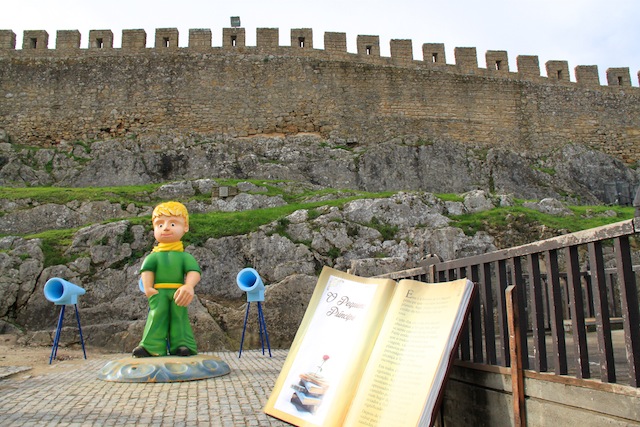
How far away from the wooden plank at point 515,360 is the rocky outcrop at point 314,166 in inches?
621

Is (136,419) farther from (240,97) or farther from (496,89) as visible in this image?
(496,89)

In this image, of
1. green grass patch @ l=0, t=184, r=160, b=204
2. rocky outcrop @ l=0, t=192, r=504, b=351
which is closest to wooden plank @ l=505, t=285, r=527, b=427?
rocky outcrop @ l=0, t=192, r=504, b=351

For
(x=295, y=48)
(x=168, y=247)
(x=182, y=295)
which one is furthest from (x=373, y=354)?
(x=295, y=48)

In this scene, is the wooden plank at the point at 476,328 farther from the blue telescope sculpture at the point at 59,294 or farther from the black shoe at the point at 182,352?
the blue telescope sculpture at the point at 59,294

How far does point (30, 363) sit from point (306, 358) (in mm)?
6512

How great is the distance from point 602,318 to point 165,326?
19.9ft

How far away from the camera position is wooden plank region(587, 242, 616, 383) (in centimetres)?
228

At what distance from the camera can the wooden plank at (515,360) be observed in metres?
2.72

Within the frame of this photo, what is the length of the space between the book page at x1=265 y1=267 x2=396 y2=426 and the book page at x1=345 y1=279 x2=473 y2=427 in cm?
10

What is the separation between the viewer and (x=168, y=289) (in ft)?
23.8

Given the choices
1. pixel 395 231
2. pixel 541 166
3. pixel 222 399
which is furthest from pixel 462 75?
pixel 222 399

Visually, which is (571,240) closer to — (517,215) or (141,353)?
(141,353)

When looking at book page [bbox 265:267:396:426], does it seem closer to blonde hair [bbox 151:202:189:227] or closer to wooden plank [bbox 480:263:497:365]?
wooden plank [bbox 480:263:497:365]

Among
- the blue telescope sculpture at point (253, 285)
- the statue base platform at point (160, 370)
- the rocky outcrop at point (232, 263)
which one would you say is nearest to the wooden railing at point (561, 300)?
the statue base platform at point (160, 370)
